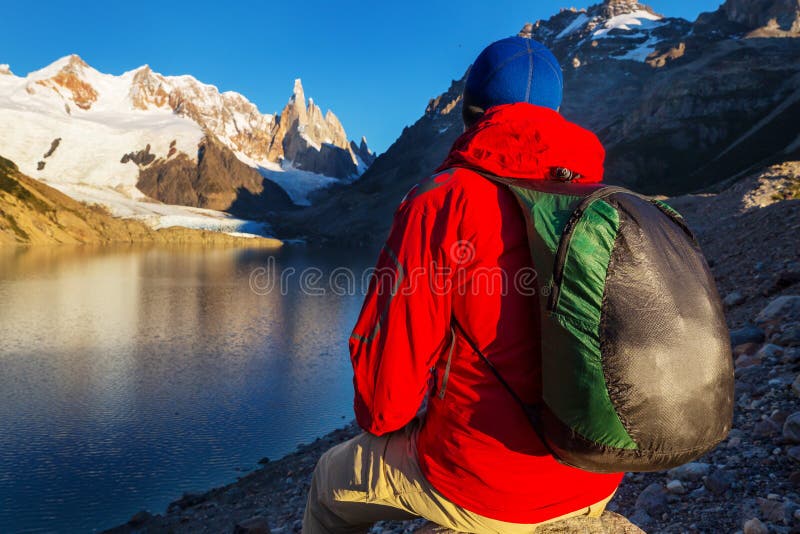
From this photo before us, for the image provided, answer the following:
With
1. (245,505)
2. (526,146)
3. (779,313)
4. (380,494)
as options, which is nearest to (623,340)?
(526,146)

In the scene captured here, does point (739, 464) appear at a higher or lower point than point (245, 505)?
higher

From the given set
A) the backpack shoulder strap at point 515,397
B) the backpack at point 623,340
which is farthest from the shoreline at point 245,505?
the backpack at point 623,340

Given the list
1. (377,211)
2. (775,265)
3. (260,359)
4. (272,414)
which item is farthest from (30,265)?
(377,211)

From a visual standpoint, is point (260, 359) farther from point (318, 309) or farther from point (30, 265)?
point (30, 265)

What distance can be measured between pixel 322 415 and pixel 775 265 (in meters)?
11.8

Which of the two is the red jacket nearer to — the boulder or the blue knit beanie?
the blue knit beanie

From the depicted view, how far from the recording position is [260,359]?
856 inches

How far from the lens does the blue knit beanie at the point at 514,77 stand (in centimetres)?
257

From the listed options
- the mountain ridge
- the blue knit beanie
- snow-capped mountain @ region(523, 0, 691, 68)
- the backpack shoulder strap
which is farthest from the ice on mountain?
the backpack shoulder strap

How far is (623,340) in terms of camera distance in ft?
5.90

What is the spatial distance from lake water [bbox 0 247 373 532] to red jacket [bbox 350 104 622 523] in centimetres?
1031

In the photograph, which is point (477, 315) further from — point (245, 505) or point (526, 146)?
point (245, 505)

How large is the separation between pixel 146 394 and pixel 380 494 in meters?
16.8

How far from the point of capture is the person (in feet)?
6.73
